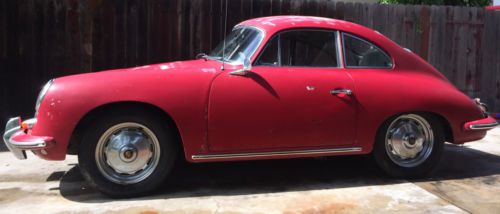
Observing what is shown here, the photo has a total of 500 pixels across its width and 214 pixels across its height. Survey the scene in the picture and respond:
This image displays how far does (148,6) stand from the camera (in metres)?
7.64

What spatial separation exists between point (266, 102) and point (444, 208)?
5.87ft

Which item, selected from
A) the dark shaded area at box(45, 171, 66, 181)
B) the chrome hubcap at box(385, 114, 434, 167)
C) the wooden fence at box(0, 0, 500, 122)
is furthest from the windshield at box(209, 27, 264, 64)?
the wooden fence at box(0, 0, 500, 122)

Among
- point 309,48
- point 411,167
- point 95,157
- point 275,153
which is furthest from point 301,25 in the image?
point 95,157

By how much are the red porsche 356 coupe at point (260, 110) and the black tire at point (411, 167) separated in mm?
10

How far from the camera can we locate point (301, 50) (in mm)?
5199

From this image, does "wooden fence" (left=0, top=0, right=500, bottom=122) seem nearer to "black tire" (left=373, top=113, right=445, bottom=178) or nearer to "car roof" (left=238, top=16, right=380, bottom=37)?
"car roof" (left=238, top=16, right=380, bottom=37)

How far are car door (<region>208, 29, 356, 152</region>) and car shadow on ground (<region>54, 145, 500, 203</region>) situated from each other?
1.44ft

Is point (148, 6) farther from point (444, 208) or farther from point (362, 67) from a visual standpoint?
point (444, 208)

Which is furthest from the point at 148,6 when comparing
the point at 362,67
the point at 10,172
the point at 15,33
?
the point at 362,67

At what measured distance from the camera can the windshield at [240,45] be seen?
503 centimetres

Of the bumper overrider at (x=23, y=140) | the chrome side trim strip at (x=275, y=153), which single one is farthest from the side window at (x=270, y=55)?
the bumper overrider at (x=23, y=140)

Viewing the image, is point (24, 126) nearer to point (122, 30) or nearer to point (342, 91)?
point (342, 91)

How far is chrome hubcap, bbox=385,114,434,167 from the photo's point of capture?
5324mm

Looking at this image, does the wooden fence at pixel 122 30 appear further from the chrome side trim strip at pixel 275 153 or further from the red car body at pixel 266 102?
the chrome side trim strip at pixel 275 153
